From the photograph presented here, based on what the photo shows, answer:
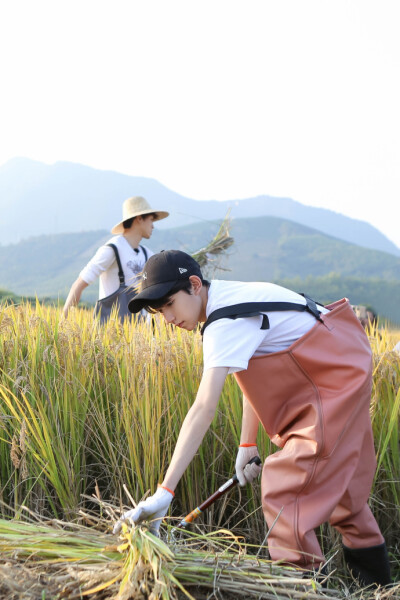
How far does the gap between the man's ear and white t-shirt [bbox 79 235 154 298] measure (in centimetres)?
198

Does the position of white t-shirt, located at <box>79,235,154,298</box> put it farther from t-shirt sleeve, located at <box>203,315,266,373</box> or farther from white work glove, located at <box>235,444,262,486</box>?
t-shirt sleeve, located at <box>203,315,266,373</box>

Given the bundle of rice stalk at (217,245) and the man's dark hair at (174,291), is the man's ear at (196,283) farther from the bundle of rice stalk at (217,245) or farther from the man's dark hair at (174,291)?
the bundle of rice stalk at (217,245)

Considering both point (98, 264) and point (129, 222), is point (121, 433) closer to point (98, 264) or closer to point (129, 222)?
point (98, 264)

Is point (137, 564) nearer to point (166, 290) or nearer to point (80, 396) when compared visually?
point (166, 290)

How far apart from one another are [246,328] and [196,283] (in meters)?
0.19

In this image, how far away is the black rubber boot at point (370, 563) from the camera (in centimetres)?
188

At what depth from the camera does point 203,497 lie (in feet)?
7.47

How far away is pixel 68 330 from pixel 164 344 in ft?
1.42

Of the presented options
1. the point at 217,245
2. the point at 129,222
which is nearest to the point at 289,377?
the point at 129,222

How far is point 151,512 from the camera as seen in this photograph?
1.43 meters

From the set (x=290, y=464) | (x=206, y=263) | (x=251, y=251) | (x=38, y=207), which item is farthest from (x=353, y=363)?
Answer: (x=38, y=207)

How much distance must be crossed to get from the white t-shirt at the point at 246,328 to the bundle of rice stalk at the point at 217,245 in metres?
3.08

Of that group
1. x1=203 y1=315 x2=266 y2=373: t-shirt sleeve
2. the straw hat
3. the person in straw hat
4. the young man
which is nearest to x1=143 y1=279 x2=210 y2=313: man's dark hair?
the young man

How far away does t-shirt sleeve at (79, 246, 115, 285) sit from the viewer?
12.2 feet
